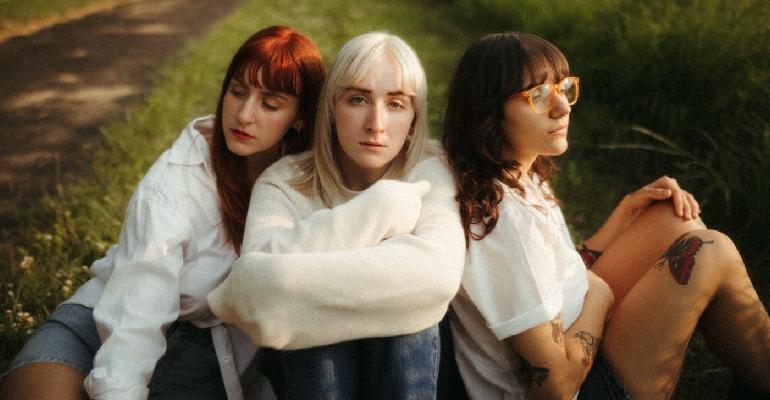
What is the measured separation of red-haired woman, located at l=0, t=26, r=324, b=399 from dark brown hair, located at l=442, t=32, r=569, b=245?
61 centimetres

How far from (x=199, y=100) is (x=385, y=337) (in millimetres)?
4150

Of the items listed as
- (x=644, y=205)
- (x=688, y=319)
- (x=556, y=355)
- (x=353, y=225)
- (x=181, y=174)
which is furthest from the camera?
(x=644, y=205)

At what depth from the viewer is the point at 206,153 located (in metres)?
2.67

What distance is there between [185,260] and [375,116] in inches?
32.6

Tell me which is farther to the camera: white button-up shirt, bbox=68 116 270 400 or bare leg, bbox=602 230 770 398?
bare leg, bbox=602 230 770 398

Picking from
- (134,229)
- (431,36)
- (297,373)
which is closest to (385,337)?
(297,373)

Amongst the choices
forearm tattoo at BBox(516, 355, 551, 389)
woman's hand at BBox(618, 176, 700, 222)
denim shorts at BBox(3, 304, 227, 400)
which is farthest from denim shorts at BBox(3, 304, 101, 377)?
woman's hand at BBox(618, 176, 700, 222)

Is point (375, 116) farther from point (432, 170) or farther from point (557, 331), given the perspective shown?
point (557, 331)

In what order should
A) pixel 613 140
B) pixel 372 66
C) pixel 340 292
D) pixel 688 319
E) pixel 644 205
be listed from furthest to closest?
pixel 613 140 → pixel 644 205 → pixel 372 66 → pixel 688 319 → pixel 340 292

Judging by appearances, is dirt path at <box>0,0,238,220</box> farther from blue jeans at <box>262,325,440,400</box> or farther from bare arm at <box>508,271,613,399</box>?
bare arm at <box>508,271,613,399</box>

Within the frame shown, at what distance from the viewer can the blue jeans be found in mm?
2086

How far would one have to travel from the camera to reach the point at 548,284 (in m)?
2.18

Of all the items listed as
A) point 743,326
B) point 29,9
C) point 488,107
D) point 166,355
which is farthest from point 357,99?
point 29,9

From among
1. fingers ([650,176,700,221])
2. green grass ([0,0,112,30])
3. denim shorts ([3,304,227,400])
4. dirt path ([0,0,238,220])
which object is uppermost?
fingers ([650,176,700,221])
